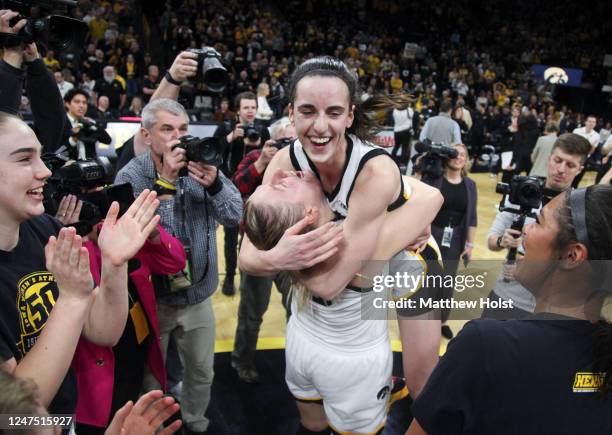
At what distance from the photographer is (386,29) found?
69.1ft

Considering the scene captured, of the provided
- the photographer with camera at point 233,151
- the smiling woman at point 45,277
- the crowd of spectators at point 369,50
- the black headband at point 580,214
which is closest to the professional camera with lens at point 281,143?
the crowd of spectators at point 369,50

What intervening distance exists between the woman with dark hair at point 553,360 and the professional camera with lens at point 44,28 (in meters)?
2.32

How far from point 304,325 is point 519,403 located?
3.46 feet

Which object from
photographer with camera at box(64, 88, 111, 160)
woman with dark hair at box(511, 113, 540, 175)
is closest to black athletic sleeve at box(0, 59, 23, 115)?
photographer with camera at box(64, 88, 111, 160)

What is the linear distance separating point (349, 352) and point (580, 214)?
40.9 inches

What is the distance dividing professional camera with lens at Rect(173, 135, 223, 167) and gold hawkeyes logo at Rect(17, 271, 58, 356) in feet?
2.97

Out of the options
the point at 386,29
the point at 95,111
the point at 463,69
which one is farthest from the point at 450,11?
→ the point at 95,111

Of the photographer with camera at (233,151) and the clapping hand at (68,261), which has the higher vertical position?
the clapping hand at (68,261)

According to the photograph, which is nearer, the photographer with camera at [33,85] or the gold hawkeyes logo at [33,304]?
the gold hawkeyes logo at [33,304]

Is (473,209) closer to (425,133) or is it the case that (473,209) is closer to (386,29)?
(425,133)

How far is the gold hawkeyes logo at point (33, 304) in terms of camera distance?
5.01ft

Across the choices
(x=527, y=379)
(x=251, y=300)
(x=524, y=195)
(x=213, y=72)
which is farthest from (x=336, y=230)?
(x=251, y=300)

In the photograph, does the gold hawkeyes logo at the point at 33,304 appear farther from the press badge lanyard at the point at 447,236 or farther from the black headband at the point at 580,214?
the press badge lanyard at the point at 447,236

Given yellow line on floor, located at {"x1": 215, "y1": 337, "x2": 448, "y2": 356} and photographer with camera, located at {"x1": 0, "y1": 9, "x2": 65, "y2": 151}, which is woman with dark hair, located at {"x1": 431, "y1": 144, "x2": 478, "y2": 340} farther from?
photographer with camera, located at {"x1": 0, "y1": 9, "x2": 65, "y2": 151}
